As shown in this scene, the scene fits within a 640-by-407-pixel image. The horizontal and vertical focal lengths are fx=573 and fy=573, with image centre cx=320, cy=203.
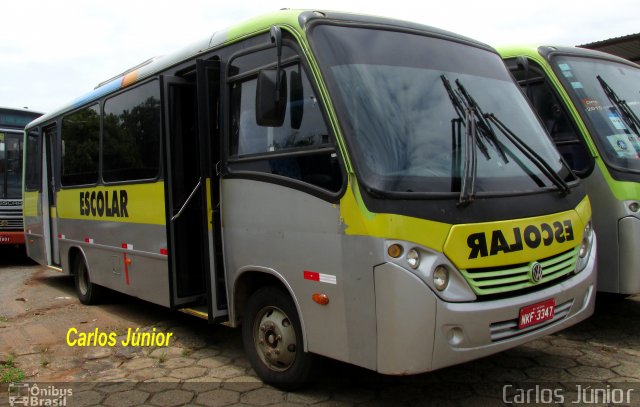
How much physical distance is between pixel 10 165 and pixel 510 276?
10.9 metres

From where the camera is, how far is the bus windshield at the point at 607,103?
16.7 ft

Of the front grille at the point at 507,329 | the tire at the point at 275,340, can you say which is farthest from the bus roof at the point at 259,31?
the front grille at the point at 507,329

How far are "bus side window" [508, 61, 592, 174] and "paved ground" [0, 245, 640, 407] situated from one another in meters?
1.67

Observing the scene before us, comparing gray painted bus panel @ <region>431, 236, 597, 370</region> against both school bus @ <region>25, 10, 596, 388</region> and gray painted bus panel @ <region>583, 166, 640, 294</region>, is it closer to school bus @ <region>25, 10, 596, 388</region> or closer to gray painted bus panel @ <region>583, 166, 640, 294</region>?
school bus @ <region>25, 10, 596, 388</region>

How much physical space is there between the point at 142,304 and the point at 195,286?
2.53 metres

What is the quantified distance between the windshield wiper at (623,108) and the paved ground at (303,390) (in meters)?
1.95

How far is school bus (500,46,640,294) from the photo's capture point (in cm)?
491

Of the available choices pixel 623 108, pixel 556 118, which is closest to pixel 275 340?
pixel 556 118

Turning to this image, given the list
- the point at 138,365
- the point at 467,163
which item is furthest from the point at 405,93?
the point at 138,365

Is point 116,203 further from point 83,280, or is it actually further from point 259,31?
point 259,31

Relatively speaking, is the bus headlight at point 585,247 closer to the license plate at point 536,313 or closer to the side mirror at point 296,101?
the license plate at point 536,313

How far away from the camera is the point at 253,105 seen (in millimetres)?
4336

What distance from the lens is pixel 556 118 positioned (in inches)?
212

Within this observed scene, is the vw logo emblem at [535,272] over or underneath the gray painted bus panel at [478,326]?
over
